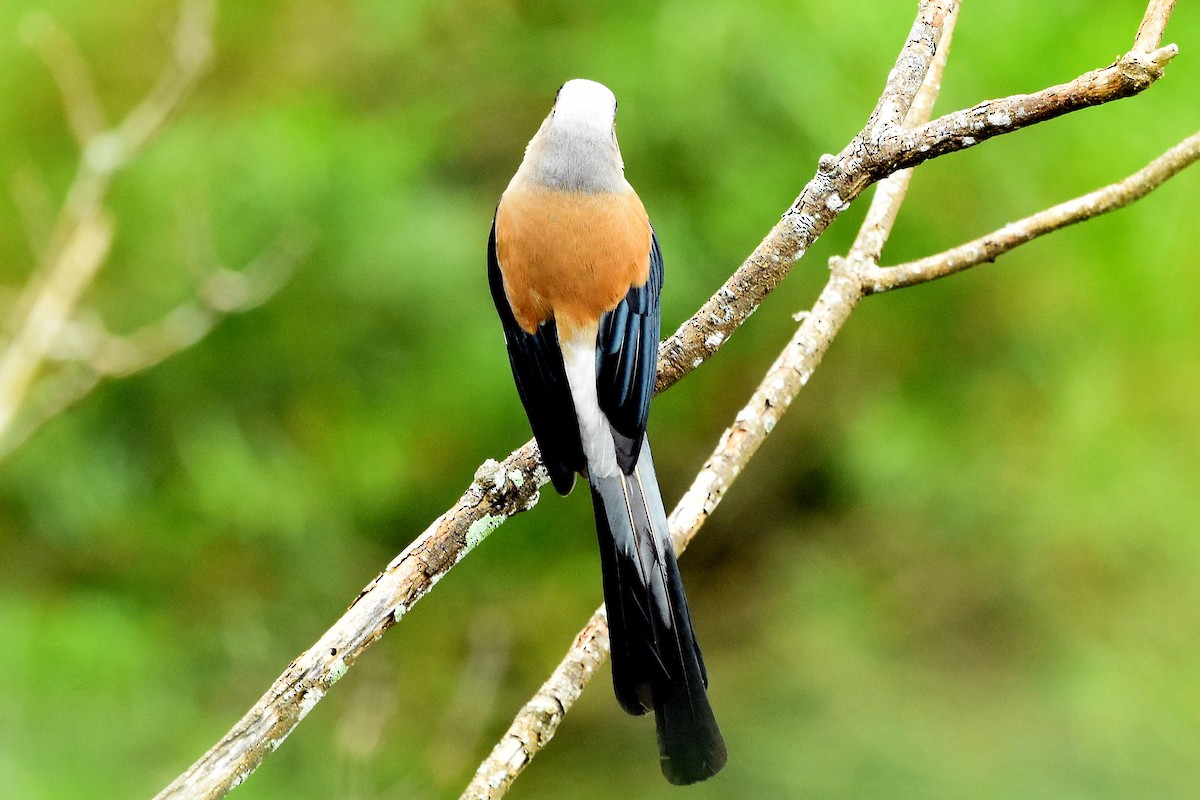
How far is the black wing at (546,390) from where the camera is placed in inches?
73.0

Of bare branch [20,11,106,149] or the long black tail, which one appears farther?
bare branch [20,11,106,149]

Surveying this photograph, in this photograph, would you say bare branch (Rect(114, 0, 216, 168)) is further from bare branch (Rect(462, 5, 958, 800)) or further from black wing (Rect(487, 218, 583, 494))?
bare branch (Rect(462, 5, 958, 800))

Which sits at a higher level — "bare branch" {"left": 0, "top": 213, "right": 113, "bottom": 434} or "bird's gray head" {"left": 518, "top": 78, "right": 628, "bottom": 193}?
"bird's gray head" {"left": 518, "top": 78, "right": 628, "bottom": 193}

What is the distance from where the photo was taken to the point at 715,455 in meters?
1.99

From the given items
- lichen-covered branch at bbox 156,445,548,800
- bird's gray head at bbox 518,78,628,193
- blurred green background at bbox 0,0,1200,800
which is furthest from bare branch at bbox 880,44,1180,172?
blurred green background at bbox 0,0,1200,800

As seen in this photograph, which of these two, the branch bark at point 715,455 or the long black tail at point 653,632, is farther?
the long black tail at point 653,632

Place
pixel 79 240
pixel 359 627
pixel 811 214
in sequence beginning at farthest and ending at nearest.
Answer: pixel 79 240 → pixel 811 214 → pixel 359 627

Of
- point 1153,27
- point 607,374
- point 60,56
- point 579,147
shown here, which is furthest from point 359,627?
point 60,56

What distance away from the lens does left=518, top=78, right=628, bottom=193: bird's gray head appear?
7.00 feet

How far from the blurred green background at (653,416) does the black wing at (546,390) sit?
178cm

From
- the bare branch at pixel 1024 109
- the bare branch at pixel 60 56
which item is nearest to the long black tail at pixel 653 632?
the bare branch at pixel 1024 109

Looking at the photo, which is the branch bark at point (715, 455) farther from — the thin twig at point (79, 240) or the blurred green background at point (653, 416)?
the blurred green background at point (653, 416)

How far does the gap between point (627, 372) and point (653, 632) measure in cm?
44

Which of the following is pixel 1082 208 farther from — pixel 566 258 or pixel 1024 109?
pixel 566 258
